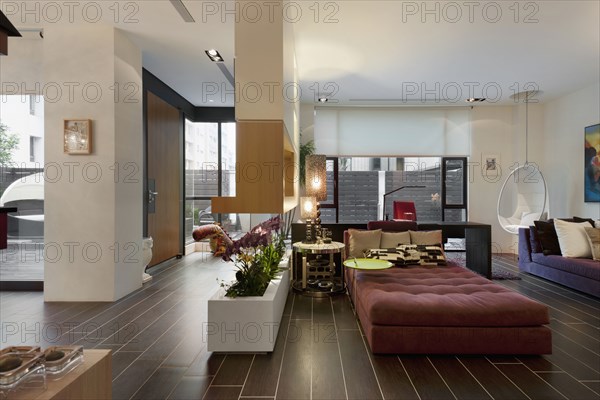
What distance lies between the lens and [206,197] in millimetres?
7297

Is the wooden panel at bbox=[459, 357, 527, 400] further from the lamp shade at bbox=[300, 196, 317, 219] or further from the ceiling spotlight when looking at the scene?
the ceiling spotlight

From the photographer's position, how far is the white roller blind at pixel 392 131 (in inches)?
275

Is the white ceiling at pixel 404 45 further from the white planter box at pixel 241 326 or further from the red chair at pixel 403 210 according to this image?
the white planter box at pixel 241 326

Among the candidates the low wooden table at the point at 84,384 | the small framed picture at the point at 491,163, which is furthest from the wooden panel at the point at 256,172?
the small framed picture at the point at 491,163

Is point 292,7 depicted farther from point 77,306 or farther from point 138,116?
point 77,306

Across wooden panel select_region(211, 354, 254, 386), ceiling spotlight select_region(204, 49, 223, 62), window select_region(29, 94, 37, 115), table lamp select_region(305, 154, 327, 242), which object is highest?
ceiling spotlight select_region(204, 49, 223, 62)

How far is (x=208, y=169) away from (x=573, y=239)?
618 cm

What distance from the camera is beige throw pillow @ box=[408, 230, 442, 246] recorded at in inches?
169

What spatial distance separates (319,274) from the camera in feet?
14.4

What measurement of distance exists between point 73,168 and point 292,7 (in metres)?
2.87

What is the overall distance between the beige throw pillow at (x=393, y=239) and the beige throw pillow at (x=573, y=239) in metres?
2.16

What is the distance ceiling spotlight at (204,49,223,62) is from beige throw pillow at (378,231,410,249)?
3083mm

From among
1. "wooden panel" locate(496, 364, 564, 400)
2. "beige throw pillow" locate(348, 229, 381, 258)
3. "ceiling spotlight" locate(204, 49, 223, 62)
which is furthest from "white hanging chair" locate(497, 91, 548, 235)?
"ceiling spotlight" locate(204, 49, 223, 62)

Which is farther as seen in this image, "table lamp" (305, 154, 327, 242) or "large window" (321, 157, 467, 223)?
"large window" (321, 157, 467, 223)
